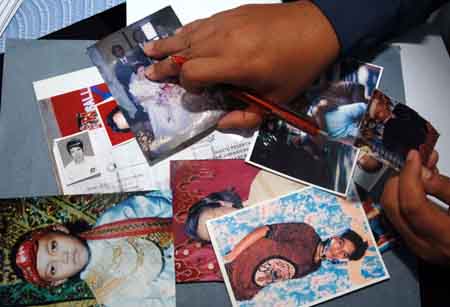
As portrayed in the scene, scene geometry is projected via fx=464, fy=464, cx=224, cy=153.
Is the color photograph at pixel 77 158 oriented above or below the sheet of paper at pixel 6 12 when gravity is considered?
below

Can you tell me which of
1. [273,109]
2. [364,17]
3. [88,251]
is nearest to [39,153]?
[88,251]

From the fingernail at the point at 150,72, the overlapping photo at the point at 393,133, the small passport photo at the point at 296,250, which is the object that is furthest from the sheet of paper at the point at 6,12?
the overlapping photo at the point at 393,133

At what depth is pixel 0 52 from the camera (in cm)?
75

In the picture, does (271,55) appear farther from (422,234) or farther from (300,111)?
(422,234)

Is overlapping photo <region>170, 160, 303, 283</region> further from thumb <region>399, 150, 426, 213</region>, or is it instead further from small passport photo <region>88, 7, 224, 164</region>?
thumb <region>399, 150, 426, 213</region>

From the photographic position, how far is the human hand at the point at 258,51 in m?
0.65

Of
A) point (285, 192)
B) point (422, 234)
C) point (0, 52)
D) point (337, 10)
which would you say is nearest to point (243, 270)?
point (285, 192)

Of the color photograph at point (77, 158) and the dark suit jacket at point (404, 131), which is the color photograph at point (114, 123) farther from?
the dark suit jacket at point (404, 131)

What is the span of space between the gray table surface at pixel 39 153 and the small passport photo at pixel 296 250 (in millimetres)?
21

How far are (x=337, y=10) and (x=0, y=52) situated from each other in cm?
53

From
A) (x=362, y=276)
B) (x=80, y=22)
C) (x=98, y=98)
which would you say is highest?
(x=80, y=22)

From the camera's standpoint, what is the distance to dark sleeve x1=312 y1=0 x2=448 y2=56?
2.20 feet

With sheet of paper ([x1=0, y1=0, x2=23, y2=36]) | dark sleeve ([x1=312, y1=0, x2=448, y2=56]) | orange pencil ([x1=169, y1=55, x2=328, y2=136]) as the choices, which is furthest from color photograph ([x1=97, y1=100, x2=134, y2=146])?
dark sleeve ([x1=312, y1=0, x2=448, y2=56])

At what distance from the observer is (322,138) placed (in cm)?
72
